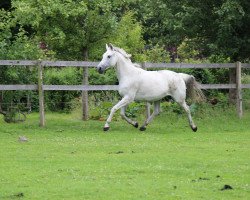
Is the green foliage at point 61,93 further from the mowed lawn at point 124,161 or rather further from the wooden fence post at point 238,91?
the wooden fence post at point 238,91

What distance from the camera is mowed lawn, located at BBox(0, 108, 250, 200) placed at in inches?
384

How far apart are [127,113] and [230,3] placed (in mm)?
4492

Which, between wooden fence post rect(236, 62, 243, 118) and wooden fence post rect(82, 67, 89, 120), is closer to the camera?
wooden fence post rect(82, 67, 89, 120)

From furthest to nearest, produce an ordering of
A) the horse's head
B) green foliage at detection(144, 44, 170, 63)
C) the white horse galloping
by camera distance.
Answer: green foliage at detection(144, 44, 170, 63)
the white horse galloping
the horse's head

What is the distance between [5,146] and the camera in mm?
14812

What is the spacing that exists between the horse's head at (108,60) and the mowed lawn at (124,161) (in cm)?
163

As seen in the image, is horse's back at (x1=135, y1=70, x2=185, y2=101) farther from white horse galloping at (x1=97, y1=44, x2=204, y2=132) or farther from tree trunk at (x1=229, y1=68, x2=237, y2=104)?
tree trunk at (x1=229, y1=68, x2=237, y2=104)

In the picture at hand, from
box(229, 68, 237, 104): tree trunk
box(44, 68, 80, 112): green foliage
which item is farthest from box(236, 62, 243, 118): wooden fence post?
box(44, 68, 80, 112): green foliage

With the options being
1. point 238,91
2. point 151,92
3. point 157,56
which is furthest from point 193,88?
point 157,56

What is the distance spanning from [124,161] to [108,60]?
19.7 ft

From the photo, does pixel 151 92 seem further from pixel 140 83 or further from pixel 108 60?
pixel 108 60

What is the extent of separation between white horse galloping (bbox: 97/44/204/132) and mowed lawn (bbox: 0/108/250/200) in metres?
0.82

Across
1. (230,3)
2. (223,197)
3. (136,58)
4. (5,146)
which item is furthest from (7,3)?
(223,197)

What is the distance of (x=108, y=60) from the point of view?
1820 cm
